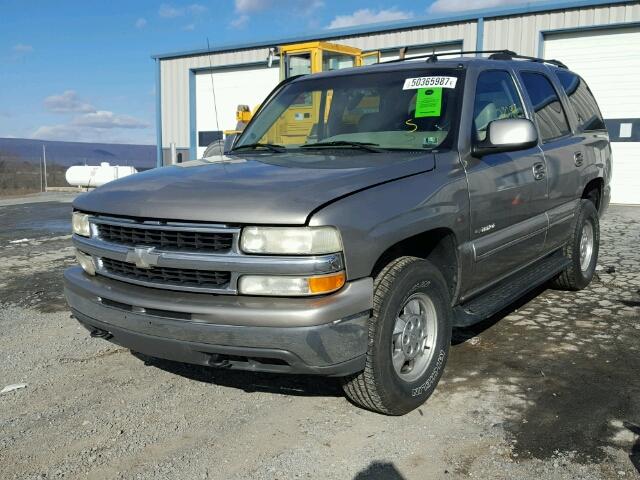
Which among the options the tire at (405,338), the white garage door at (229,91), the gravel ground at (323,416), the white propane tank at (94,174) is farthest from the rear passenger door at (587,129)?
the white propane tank at (94,174)

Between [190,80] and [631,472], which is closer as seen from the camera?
[631,472]

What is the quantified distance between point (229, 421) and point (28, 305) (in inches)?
131

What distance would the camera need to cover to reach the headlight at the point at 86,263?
3.45 meters

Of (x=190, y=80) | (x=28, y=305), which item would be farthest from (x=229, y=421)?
(x=190, y=80)

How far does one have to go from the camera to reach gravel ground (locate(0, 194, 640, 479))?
284cm

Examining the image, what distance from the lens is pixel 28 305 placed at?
5.75m

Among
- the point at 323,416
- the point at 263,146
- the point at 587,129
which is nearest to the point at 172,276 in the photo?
the point at 323,416

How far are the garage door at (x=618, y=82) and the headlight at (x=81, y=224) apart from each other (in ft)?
44.4

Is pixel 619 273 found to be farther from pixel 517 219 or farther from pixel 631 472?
pixel 631 472

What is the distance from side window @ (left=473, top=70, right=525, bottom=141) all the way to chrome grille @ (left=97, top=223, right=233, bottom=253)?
6.19 feet

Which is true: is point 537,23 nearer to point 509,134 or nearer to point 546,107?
point 546,107

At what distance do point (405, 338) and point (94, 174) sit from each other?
879 inches

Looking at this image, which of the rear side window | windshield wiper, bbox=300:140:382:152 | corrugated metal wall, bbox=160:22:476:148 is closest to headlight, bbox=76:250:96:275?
windshield wiper, bbox=300:140:382:152

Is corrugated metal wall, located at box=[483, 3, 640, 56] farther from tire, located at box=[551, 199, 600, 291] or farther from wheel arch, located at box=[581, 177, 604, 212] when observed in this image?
tire, located at box=[551, 199, 600, 291]
